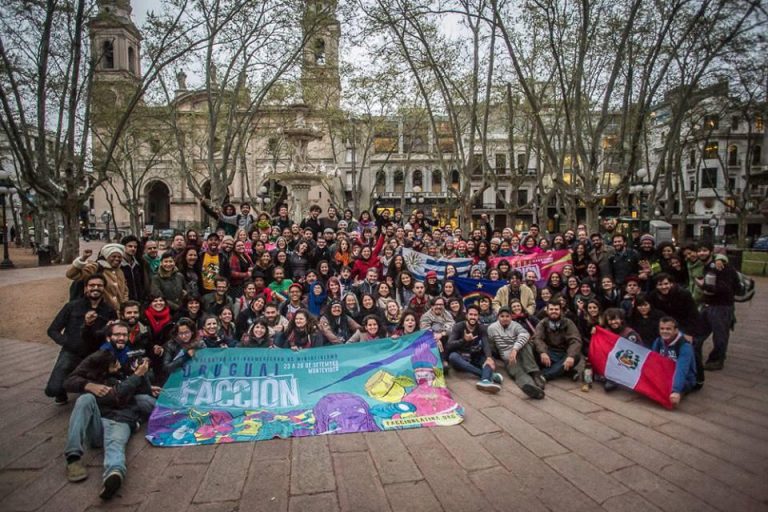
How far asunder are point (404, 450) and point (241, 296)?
182 inches

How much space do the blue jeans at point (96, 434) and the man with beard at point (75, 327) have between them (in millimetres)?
1154

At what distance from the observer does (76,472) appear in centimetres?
368

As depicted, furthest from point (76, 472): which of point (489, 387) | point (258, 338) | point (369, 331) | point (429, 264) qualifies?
point (429, 264)

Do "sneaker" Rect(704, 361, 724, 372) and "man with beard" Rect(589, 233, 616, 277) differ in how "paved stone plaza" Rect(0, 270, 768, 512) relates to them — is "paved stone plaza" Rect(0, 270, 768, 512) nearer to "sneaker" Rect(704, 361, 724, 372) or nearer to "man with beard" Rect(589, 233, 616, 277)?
"sneaker" Rect(704, 361, 724, 372)

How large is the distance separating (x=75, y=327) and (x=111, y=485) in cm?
240

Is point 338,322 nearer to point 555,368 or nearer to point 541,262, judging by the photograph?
point 555,368

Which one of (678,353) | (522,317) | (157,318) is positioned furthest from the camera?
(522,317)

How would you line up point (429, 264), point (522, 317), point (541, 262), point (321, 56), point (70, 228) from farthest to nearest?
point (321, 56), point (70, 228), point (429, 264), point (541, 262), point (522, 317)

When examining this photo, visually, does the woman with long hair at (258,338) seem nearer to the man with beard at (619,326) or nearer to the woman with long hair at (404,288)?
the woman with long hair at (404,288)

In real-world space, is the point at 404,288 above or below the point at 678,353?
above

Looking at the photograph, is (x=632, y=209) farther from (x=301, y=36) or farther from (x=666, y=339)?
(x=666, y=339)

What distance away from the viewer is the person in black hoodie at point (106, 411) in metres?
3.69

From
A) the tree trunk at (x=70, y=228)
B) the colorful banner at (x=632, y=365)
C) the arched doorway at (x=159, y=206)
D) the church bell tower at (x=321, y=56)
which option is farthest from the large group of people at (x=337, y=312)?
the arched doorway at (x=159, y=206)

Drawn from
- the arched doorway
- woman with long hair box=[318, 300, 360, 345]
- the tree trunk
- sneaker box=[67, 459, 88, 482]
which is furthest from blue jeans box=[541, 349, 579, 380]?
the arched doorway
